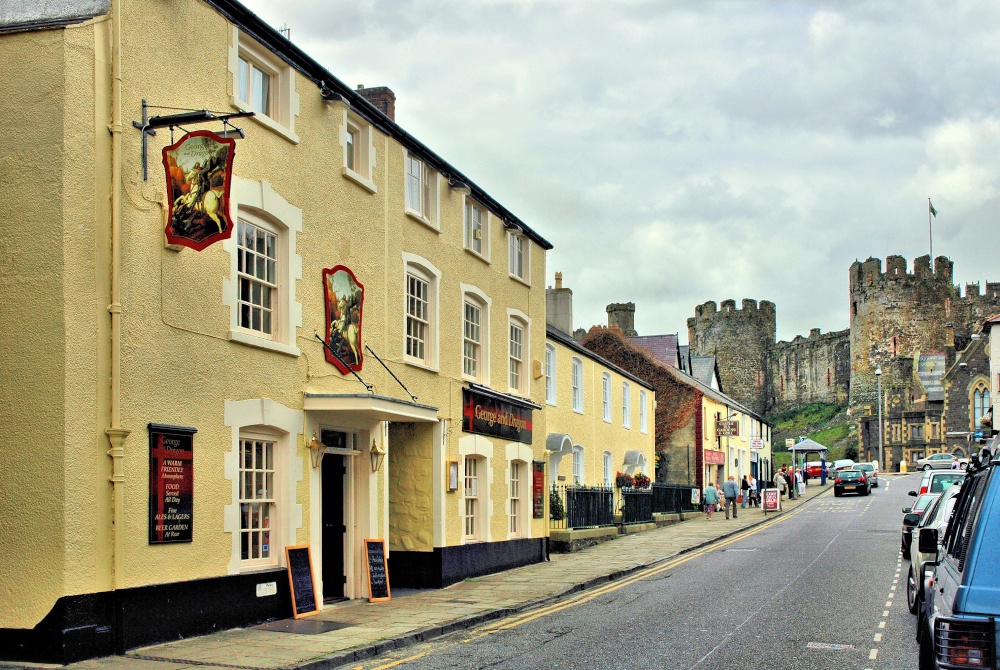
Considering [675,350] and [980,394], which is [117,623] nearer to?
[675,350]

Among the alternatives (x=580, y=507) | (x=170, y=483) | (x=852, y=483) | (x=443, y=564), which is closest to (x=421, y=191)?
(x=443, y=564)

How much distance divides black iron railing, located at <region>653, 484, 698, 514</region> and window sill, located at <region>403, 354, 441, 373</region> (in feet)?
59.2

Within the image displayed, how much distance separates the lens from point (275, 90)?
14023mm

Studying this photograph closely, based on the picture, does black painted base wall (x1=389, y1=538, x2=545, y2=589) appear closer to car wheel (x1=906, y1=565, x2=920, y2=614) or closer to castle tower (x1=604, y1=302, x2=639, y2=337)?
car wheel (x1=906, y1=565, x2=920, y2=614)

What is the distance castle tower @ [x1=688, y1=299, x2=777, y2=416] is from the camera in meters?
101

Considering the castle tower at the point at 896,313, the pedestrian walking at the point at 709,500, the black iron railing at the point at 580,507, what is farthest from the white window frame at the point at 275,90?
the castle tower at the point at 896,313

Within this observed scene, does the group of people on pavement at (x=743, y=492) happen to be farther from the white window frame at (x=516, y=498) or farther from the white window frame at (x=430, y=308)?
the white window frame at (x=430, y=308)

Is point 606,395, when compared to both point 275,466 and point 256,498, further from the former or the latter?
point 256,498

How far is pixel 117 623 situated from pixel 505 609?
18.7 ft

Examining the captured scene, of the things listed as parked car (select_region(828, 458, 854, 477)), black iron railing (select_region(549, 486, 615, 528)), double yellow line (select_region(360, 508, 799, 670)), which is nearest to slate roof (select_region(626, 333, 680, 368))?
parked car (select_region(828, 458, 854, 477))

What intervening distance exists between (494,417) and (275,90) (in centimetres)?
870

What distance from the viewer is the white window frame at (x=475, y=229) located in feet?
65.3

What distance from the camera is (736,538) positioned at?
29172mm

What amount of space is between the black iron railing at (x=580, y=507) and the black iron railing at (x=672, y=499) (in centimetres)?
577
